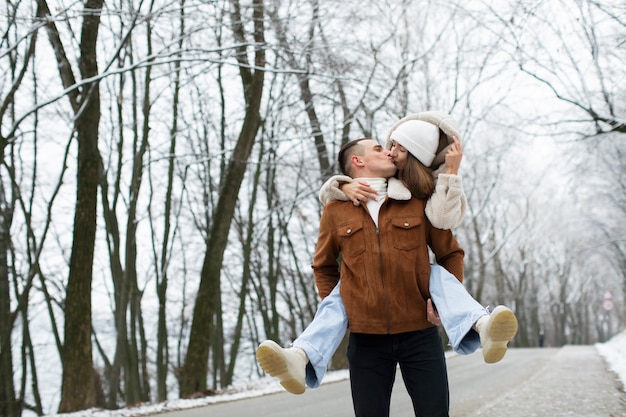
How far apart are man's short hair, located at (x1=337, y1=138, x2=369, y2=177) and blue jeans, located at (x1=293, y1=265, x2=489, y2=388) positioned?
66 cm

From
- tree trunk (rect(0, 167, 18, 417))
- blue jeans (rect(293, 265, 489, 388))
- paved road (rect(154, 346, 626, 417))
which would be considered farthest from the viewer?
tree trunk (rect(0, 167, 18, 417))

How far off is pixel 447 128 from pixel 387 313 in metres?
0.93

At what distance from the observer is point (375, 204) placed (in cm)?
307

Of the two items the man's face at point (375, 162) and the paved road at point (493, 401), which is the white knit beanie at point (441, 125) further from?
the paved road at point (493, 401)

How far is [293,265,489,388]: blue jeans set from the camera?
2844 millimetres

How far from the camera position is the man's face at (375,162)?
10.4ft

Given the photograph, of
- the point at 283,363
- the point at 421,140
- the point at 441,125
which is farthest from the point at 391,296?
the point at 441,125

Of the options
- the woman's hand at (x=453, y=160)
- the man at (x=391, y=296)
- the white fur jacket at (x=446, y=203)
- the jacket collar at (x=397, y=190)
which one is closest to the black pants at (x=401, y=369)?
the man at (x=391, y=296)

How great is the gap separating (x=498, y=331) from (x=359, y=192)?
88cm

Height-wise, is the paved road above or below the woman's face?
below

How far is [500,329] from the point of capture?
2594 mm

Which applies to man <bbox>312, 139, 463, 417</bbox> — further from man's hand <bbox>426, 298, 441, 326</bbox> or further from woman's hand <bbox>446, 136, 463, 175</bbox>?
woman's hand <bbox>446, 136, 463, 175</bbox>

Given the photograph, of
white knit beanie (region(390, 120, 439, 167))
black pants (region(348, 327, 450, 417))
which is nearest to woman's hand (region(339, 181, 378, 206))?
white knit beanie (region(390, 120, 439, 167))

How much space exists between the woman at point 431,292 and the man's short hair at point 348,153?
0.48 feet
